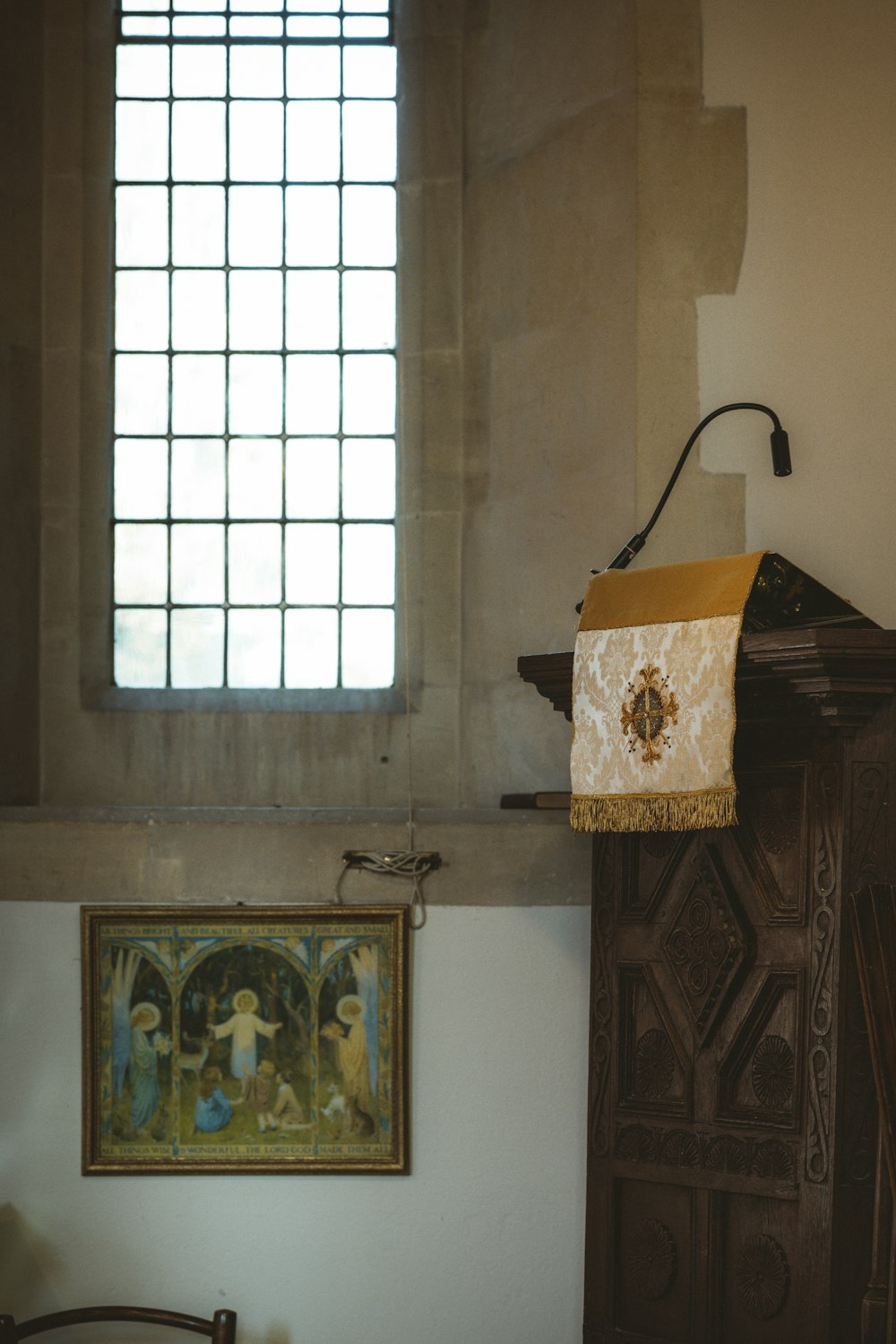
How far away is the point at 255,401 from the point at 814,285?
72.2 inches

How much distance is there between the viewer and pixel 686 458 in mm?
4410

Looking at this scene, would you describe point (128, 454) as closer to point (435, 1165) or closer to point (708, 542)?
point (708, 542)

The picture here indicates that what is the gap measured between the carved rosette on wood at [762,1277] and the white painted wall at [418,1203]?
0.76m

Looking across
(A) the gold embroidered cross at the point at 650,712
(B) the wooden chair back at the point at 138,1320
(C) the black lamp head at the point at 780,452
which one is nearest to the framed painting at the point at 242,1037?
(B) the wooden chair back at the point at 138,1320

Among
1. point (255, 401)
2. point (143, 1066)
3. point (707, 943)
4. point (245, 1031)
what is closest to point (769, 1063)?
point (707, 943)

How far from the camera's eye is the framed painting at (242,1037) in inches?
172

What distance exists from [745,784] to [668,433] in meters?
1.22

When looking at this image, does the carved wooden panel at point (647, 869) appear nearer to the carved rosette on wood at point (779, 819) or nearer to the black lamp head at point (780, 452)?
the carved rosette on wood at point (779, 819)

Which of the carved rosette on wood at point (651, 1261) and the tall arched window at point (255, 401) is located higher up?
the tall arched window at point (255, 401)

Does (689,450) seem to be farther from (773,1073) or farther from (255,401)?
(773,1073)

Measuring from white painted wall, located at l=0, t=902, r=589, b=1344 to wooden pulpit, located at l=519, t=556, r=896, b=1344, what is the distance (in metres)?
0.34

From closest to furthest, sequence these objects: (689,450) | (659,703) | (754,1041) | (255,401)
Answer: (659,703) → (754,1041) → (689,450) → (255,401)

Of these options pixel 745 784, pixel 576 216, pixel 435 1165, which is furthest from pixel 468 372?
pixel 435 1165

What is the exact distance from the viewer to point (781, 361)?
4387mm
